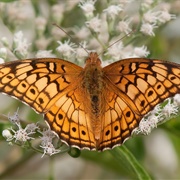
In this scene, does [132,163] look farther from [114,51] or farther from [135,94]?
[114,51]

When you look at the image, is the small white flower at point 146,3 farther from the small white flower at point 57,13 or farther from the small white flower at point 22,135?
the small white flower at point 22,135

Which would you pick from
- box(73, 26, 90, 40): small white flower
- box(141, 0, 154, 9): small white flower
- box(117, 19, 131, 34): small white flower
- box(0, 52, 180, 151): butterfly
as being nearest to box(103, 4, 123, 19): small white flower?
box(117, 19, 131, 34): small white flower

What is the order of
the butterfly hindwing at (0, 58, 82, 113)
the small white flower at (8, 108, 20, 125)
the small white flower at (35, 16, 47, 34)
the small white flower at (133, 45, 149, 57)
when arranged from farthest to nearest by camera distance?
1. the small white flower at (35, 16, 47, 34)
2. the small white flower at (133, 45, 149, 57)
3. the small white flower at (8, 108, 20, 125)
4. the butterfly hindwing at (0, 58, 82, 113)

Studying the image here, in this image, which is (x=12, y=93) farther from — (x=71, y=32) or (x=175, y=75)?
(x=71, y=32)

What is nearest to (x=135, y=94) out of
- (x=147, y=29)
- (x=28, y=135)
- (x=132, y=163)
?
(x=132, y=163)

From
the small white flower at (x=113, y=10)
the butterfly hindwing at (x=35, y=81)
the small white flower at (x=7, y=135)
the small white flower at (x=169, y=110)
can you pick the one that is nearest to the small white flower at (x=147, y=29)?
the small white flower at (x=113, y=10)

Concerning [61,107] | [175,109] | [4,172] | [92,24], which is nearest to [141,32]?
[92,24]

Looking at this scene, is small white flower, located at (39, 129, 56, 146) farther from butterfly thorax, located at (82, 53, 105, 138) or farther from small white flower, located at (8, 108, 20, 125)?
butterfly thorax, located at (82, 53, 105, 138)

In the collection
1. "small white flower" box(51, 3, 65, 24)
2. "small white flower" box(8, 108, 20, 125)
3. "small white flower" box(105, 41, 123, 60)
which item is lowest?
"small white flower" box(8, 108, 20, 125)
